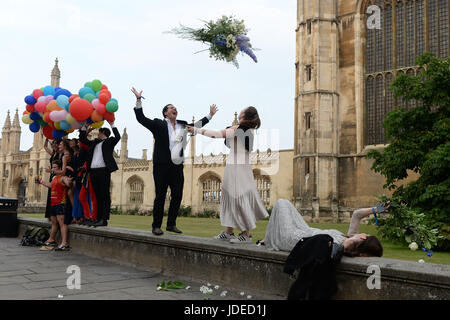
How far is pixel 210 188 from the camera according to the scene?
27.8 meters

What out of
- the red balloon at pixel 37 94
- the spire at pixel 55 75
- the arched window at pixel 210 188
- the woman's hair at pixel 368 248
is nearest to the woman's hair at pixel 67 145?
the red balloon at pixel 37 94

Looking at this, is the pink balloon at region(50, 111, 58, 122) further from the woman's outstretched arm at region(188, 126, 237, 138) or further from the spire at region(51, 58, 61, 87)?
the spire at region(51, 58, 61, 87)

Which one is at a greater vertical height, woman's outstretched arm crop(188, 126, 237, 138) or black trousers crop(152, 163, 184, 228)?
woman's outstretched arm crop(188, 126, 237, 138)

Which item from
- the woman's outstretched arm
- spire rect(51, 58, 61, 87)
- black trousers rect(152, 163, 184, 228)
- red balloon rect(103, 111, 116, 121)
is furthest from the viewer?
spire rect(51, 58, 61, 87)

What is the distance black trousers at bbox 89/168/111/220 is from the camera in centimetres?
652

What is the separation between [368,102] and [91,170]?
50.0 ft

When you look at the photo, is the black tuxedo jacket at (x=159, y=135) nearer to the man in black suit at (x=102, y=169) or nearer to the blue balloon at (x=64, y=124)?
the man in black suit at (x=102, y=169)

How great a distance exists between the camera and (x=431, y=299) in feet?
8.36

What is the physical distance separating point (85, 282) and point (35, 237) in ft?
13.6

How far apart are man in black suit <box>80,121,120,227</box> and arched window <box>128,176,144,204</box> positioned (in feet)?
83.6

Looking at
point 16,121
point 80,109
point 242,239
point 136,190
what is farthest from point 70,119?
point 16,121

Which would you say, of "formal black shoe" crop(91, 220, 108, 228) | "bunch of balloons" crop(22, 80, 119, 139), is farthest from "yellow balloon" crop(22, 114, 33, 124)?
"formal black shoe" crop(91, 220, 108, 228)
